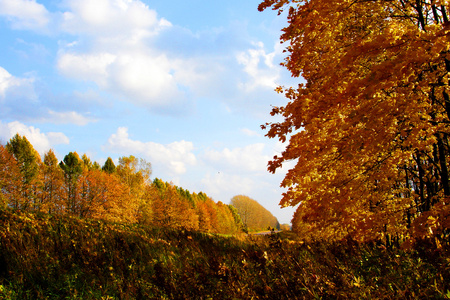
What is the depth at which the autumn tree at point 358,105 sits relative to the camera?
13.4 feet

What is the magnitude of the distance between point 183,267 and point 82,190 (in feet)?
127

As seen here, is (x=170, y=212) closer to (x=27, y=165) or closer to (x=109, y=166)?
(x=27, y=165)

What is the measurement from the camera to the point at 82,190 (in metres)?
39.4

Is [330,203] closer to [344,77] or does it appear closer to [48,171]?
[344,77]

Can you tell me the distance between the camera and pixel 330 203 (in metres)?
5.64

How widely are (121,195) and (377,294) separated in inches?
1128

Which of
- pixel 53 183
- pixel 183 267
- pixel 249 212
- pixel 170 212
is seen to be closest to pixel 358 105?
pixel 183 267

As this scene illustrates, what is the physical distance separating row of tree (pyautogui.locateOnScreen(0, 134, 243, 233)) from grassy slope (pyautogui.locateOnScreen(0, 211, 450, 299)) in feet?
54.5

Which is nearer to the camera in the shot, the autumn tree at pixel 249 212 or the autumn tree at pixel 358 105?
the autumn tree at pixel 358 105

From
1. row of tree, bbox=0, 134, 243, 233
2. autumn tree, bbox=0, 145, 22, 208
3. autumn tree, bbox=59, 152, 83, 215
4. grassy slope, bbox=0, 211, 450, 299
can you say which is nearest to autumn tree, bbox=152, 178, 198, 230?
row of tree, bbox=0, 134, 243, 233

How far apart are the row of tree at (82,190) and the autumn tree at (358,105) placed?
18.7 meters

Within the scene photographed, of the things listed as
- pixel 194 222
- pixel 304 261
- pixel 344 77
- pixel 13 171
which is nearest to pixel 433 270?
pixel 304 261

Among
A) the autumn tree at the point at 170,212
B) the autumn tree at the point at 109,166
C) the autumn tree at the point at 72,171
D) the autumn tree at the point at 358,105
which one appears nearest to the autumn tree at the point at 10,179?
the autumn tree at the point at 72,171

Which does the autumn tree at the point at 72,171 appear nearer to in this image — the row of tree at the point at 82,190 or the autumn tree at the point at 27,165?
the row of tree at the point at 82,190
